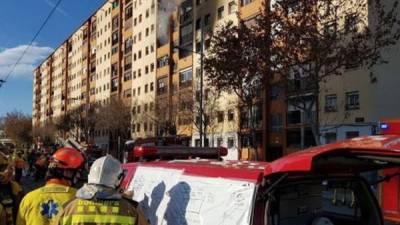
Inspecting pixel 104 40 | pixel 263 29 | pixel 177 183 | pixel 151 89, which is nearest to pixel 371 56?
pixel 263 29

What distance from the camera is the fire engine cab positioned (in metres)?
3.69

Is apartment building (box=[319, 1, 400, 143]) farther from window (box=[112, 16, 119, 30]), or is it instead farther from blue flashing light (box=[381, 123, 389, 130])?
window (box=[112, 16, 119, 30])

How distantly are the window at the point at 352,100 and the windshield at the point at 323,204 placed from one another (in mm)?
35822

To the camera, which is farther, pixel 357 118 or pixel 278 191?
pixel 357 118

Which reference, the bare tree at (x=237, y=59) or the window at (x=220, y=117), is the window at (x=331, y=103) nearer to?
the bare tree at (x=237, y=59)

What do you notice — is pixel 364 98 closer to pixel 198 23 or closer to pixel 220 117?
pixel 220 117

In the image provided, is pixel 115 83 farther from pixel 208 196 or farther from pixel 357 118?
pixel 208 196

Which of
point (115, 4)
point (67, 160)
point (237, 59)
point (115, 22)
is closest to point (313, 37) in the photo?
point (237, 59)

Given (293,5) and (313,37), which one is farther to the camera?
(293,5)

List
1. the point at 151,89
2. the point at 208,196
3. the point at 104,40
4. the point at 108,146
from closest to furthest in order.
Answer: the point at 208,196 → the point at 151,89 → the point at 108,146 → the point at 104,40

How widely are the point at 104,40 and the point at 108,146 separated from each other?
19329 millimetres

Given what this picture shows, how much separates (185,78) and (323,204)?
2445 inches

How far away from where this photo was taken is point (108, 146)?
307 ft

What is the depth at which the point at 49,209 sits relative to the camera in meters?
4.39
